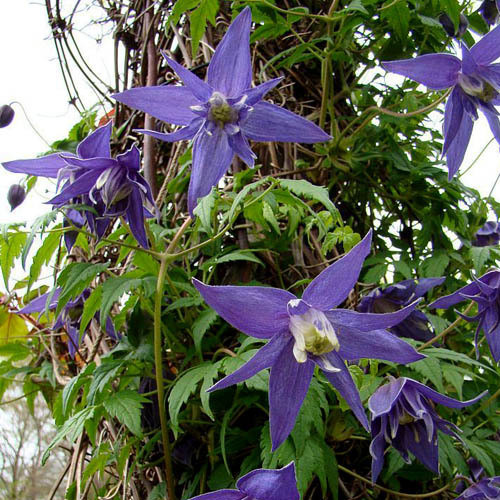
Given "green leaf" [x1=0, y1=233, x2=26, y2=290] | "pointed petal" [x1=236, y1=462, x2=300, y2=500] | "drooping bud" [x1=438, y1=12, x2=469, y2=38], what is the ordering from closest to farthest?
"pointed petal" [x1=236, y1=462, x2=300, y2=500], "green leaf" [x1=0, y1=233, x2=26, y2=290], "drooping bud" [x1=438, y1=12, x2=469, y2=38]

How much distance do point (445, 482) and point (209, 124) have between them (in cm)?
79

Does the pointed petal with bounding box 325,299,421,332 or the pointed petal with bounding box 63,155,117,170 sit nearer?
the pointed petal with bounding box 325,299,421,332

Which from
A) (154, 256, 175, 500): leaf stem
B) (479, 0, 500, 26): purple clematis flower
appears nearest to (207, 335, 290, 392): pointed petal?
(154, 256, 175, 500): leaf stem

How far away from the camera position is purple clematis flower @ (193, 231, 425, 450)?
569 mm

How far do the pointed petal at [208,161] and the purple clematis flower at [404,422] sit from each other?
1.20 ft

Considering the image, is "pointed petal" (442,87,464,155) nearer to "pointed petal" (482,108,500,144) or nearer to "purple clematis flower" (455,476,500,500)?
"pointed petal" (482,108,500,144)

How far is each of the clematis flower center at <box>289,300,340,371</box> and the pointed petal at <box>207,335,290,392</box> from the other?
20mm

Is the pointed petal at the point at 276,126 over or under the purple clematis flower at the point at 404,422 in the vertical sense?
over

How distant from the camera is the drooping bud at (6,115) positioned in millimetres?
1451

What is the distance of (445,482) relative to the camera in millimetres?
1043

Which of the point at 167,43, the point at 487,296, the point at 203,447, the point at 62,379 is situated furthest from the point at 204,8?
the point at 62,379

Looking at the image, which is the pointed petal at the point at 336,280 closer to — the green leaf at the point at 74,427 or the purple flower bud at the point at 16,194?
the green leaf at the point at 74,427

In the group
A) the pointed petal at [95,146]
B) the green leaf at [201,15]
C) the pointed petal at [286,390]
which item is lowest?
the pointed petal at [286,390]

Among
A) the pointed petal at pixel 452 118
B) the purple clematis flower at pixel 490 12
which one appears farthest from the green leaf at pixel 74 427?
the purple clematis flower at pixel 490 12
